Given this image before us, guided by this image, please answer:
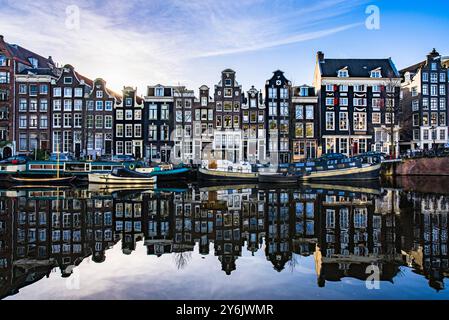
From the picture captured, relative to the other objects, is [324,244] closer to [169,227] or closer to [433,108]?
[169,227]

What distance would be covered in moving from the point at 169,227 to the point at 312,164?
94.1 ft

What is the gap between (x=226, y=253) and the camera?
11.0 metres

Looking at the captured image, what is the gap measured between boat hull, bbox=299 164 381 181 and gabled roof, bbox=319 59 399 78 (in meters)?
20.3

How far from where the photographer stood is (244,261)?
9945mm

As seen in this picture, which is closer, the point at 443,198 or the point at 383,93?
the point at 443,198

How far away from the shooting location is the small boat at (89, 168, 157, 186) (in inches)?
1453

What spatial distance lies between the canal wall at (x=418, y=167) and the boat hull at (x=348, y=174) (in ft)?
20.3

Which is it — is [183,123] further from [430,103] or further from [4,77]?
[430,103]

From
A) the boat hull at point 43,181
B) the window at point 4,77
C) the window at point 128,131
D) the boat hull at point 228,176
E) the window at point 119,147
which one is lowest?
the boat hull at point 43,181

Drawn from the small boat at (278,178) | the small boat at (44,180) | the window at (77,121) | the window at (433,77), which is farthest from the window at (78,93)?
the window at (433,77)

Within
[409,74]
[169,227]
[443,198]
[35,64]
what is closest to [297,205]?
[169,227]

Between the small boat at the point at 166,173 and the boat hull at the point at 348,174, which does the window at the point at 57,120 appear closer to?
the small boat at the point at 166,173

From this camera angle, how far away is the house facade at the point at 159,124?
177ft

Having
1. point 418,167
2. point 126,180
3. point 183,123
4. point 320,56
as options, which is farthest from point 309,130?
point 126,180
